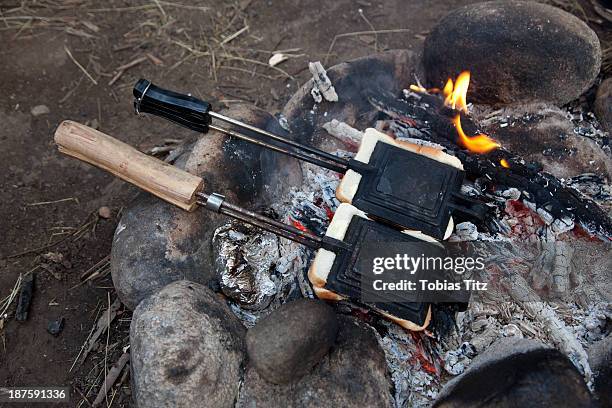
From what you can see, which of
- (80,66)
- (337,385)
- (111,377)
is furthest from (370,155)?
(80,66)

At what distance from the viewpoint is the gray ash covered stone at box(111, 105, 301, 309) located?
2.46m

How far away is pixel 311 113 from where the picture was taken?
3129mm

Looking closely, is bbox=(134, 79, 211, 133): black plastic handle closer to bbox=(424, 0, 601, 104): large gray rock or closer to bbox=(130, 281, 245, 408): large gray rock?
bbox=(130, 281, 245, 408): large gray rock

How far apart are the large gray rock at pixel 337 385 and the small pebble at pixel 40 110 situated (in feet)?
9.09

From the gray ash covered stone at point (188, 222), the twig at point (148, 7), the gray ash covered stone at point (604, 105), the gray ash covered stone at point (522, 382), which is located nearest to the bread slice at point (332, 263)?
the gray ash covered stone at point (522, 382)

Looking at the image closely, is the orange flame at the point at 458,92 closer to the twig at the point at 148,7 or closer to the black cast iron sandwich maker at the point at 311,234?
the black cast iron sandwich maker at the point at 311,234

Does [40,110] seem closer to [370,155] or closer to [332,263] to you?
[370,155]

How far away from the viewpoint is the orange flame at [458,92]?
3.07 m

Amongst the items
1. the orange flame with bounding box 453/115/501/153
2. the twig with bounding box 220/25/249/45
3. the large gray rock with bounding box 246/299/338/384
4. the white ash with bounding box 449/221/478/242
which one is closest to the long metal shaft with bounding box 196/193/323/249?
the large gray rock with bounding box 246/299/338/384

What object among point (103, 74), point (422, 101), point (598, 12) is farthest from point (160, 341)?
point (598, 12)

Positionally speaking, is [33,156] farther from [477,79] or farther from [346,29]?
[477,79]

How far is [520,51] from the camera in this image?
3.01 meters

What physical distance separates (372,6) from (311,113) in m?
1.91

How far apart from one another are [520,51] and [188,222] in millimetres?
2087
